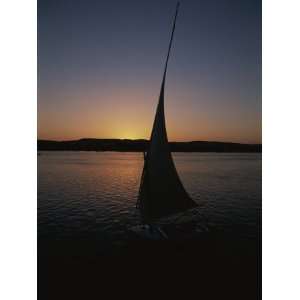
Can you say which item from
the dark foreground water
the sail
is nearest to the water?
the dark foreground water

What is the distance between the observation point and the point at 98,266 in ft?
18.2

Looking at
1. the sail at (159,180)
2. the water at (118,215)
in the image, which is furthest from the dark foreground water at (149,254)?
the sail at (159,180)

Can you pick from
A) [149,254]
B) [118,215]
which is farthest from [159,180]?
[118,215]

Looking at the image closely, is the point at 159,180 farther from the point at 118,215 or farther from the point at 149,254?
the point at 118,215

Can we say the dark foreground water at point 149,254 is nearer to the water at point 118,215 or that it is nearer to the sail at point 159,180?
the water at point 118,215

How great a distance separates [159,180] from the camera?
612cm

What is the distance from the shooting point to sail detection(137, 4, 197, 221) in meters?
5.59

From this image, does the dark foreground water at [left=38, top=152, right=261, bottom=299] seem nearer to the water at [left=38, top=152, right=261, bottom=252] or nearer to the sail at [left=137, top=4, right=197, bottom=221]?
the water at [left=38, top=152, right=261, bottom=252]

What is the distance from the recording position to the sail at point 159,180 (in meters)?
5.59
